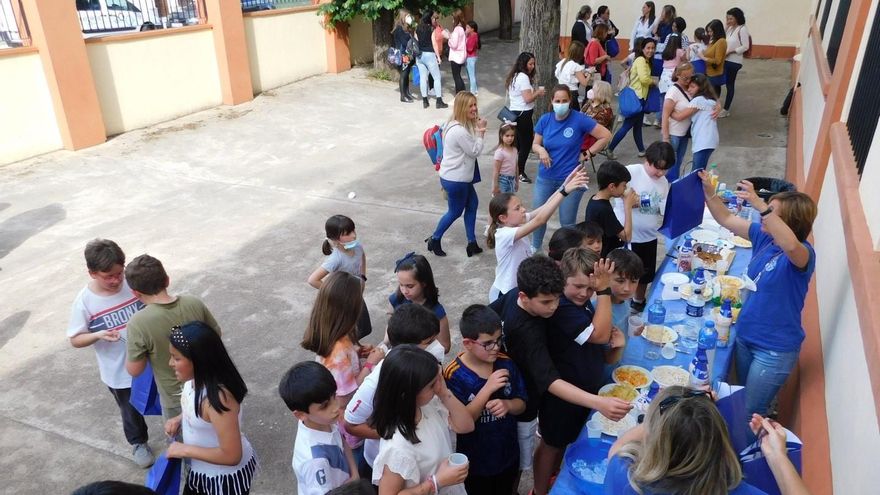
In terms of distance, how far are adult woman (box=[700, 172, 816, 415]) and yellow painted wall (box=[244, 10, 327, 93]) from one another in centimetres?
1179

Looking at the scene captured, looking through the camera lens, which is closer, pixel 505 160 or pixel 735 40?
pixel 505 160

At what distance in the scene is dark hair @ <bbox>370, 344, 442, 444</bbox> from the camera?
2.41m

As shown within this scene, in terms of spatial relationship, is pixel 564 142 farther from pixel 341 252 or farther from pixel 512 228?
pixel 341 252

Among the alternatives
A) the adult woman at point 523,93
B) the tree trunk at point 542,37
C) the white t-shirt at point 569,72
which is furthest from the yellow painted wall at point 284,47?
the white t-shirt at point 569,72

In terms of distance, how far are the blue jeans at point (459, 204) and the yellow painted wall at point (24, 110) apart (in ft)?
23.5

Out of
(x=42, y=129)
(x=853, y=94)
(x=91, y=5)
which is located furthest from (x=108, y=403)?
(x=91, y=5)

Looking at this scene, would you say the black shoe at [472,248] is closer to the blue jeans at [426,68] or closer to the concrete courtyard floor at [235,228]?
the concrete courtyard floor at [235,228]

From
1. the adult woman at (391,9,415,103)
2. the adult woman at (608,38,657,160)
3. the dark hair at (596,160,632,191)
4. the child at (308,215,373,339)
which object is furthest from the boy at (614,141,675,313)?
the adult woman at (391,9,415,103)

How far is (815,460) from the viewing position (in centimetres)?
326

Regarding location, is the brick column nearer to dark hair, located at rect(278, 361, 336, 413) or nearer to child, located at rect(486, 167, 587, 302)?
child, located at rect(486, 167, 587, 302)

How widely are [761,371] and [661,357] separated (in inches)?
22.0

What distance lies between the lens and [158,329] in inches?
127

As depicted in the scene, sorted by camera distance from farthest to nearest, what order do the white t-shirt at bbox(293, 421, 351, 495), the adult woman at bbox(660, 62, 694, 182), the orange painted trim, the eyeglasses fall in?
1. the orange painted trim
2. the adult woman at bbox(660, 62, 694, 182)
3. the white t-shirt at bbox(293, 421, 351, 495)
4. the eyeglasses

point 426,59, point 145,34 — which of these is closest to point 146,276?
point 145,34
